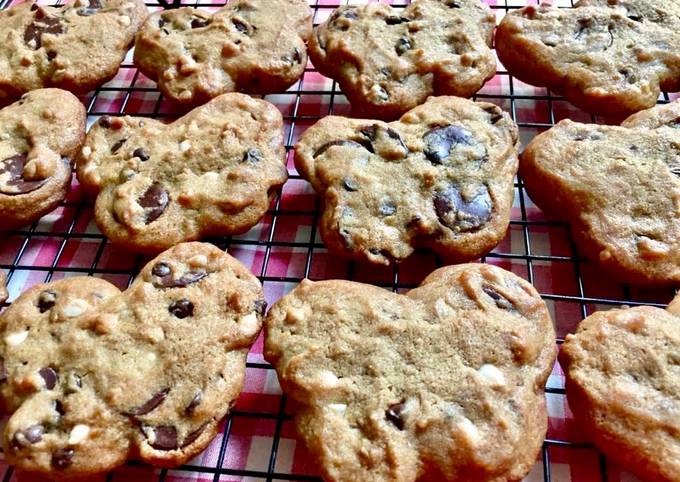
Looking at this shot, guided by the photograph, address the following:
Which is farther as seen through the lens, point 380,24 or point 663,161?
point 380,24

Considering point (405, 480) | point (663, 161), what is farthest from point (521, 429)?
point (663, 161)

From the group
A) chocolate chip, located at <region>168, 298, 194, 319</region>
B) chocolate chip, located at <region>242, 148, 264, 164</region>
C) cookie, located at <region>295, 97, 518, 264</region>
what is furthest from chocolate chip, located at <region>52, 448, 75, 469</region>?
chocolate chip, located at <region>242, 148, 264, 164</region>

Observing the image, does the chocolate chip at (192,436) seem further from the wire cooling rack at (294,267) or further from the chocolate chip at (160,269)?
the chocolate chip at (160,269)

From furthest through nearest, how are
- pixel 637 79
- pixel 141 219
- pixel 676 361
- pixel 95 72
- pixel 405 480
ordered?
pixel 95 72
pixel 637 79
pixel 141 219
pixel 676 361
pixel 405 480

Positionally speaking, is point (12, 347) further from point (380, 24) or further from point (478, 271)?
point (380, 24)

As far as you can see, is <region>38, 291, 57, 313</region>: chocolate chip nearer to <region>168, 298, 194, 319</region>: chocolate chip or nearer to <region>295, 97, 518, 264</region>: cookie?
<region>168, 298, 194, 319</region>: chocolate chip

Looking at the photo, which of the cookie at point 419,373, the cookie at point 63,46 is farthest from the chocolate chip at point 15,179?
the cookie at point 419,373
